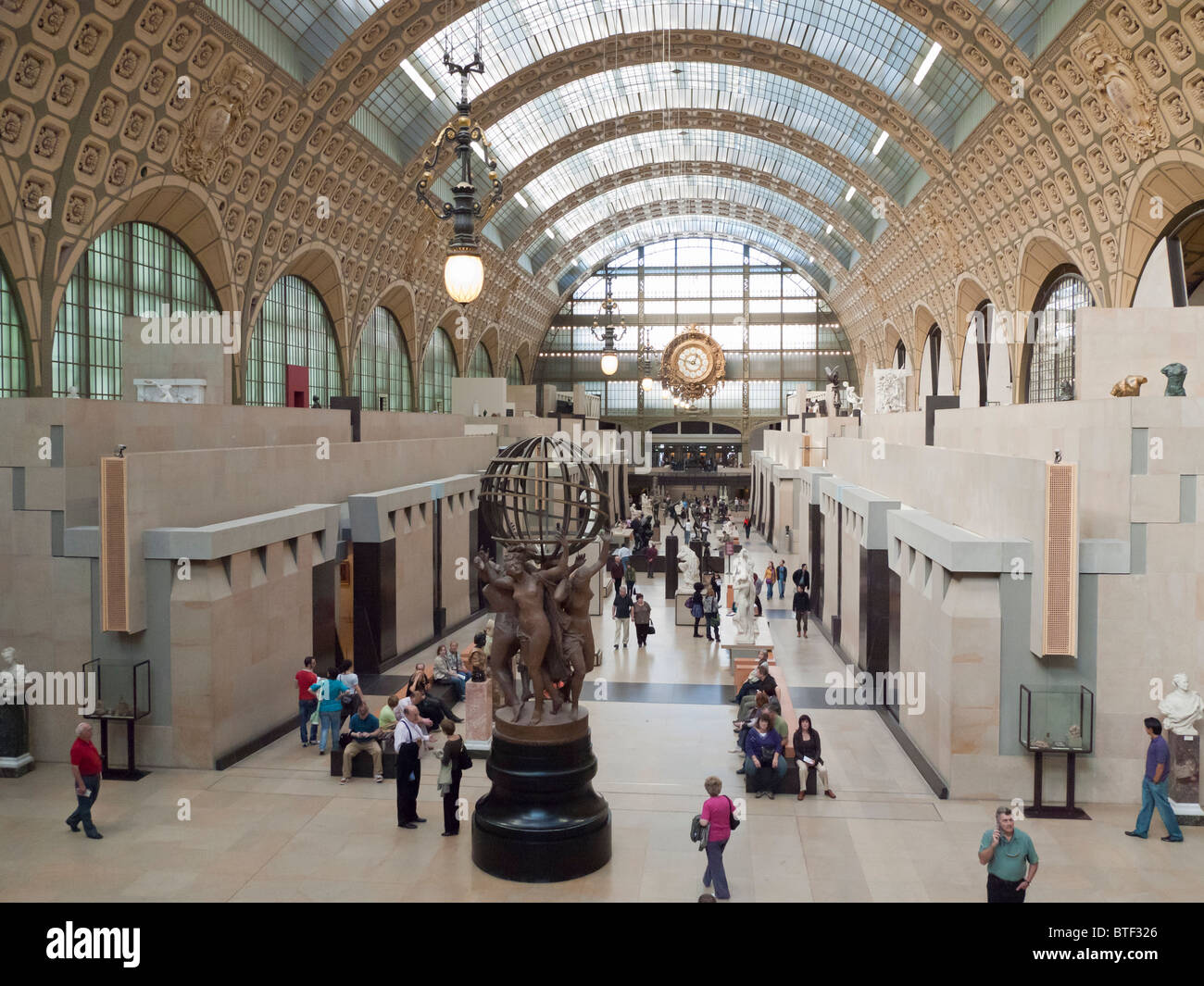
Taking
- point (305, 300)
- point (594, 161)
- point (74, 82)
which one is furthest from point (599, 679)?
point (594, 161)

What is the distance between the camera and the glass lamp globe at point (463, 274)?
39.0ft

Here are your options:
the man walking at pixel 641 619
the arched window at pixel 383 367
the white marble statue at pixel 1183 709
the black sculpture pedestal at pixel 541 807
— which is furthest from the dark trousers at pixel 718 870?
the arched window at pixel 383 367

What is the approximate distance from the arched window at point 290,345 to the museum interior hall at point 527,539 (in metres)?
0.21

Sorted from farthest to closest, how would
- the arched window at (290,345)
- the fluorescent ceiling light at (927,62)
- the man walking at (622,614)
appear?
1. the arched window at (290,345)
2. the fluorescent ceiling light at (927,62)
3. the man walking at (622,614)

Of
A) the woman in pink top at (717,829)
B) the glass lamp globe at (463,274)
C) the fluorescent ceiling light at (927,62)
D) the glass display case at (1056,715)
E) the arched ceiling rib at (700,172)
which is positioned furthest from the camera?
the arched ceiling rib at (700,172)

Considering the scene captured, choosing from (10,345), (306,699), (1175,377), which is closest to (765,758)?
(306,699)

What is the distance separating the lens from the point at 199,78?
68.6 feet

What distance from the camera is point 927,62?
1141 inches

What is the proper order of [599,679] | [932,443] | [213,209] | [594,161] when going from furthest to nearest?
1. [594,161]
2. [213,209]
3. [932,443]
4. [599,679]

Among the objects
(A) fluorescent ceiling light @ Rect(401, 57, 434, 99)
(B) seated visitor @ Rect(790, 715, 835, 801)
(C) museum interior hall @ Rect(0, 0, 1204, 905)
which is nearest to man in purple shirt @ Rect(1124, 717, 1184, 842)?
(C) museum interior hall @ Rect(0, 0, 1204, 905)

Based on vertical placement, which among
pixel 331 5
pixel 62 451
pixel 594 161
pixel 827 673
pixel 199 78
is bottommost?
pixel 827 673

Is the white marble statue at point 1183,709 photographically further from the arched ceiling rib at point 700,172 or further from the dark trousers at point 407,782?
the arched ceiling rib at point 700,172
